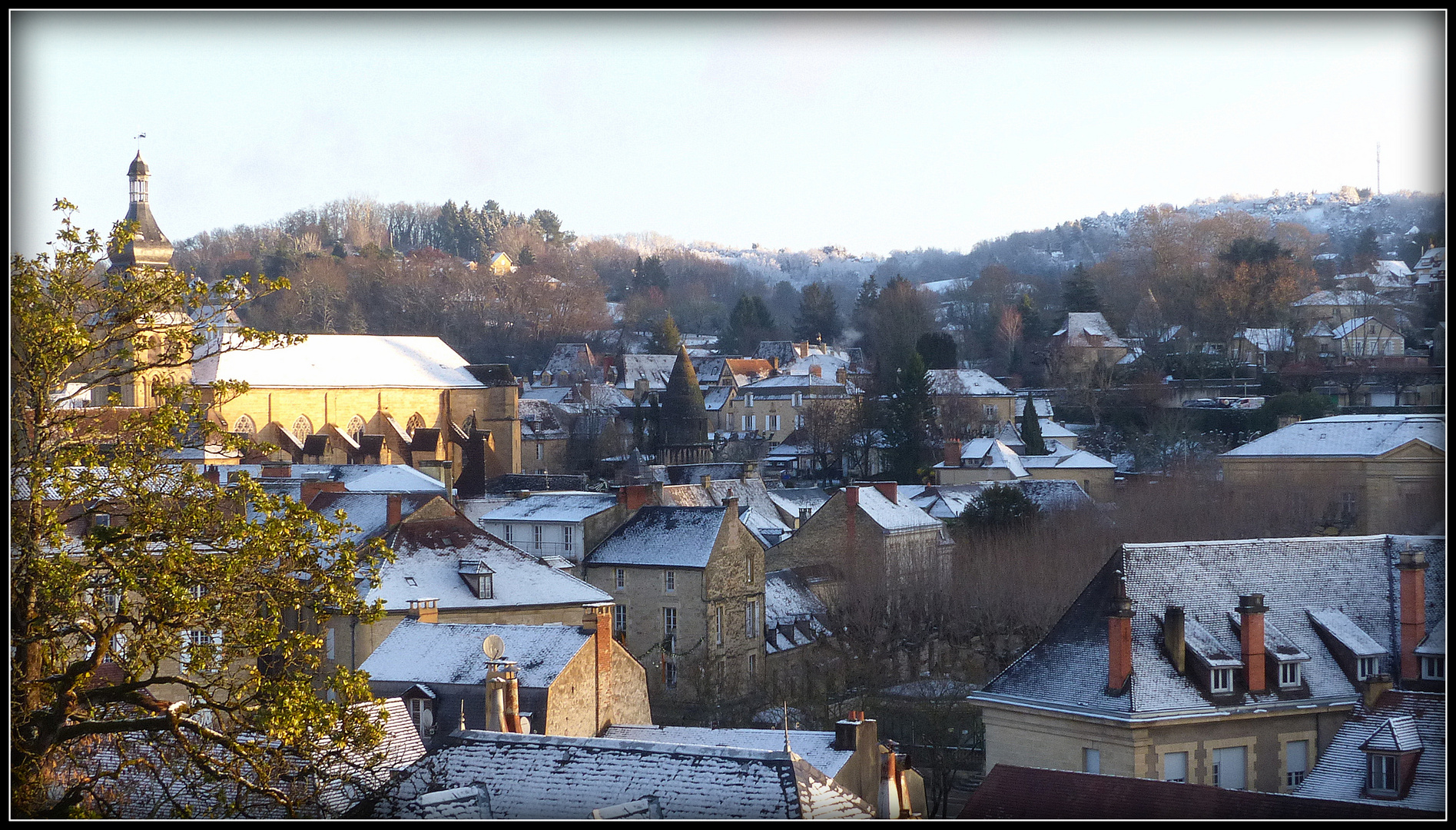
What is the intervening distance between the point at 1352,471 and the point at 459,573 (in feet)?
81.3

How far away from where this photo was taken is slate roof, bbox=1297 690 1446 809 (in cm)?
1603

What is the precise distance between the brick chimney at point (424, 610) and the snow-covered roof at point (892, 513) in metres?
16.4

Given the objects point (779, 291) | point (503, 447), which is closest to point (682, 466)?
point (503, 447)

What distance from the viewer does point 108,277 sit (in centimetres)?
1014

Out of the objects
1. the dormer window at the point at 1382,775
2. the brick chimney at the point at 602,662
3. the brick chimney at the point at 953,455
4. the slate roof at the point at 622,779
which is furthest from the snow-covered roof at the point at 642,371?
the slate roof at the point at 622,779

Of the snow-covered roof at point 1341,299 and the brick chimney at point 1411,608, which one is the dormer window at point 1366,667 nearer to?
the brick chimney at point 1411,608

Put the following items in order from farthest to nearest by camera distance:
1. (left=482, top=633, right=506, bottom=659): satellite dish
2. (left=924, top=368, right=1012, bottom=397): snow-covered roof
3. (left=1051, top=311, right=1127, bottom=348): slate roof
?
(left=1051, top=311, right=1127, bottom=348): slate roof → (left=924, top=368, right=1012, bottom=397): snow-covered roof → (left=482, top=633, right=506, bottom=659): satellite dish

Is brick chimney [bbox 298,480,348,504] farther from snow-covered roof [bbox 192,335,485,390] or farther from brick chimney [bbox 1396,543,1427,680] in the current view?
brick chimney [bbox 1396,543,1427,680]

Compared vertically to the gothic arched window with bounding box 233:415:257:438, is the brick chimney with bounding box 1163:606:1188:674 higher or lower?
lower

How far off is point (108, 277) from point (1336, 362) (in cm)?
5541

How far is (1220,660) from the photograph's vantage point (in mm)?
21312

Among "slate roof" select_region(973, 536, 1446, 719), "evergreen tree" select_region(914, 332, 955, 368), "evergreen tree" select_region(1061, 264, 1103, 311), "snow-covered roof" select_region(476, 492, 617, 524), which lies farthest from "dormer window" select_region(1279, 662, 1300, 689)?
"evergreen tree" select_region(1061, 264, 1103, 311)

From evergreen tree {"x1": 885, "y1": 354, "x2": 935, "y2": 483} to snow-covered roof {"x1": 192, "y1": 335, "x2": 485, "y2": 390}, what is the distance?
19.4 meters

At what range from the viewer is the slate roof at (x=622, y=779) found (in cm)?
1249
